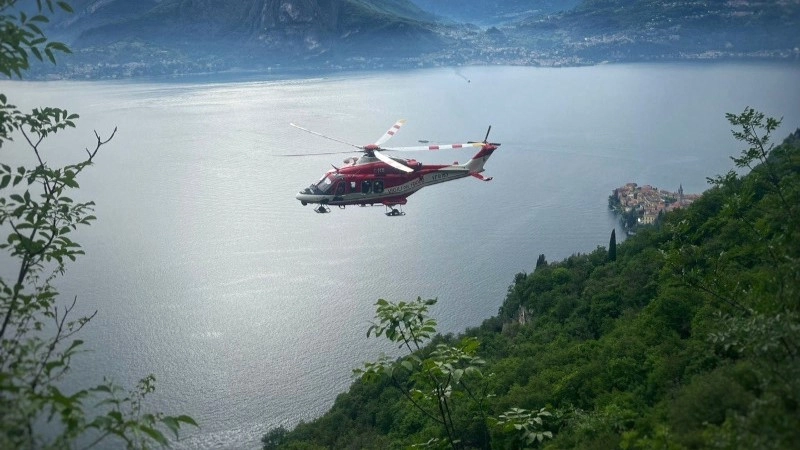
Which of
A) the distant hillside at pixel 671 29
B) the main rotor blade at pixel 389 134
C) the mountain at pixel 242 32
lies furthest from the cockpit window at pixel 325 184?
the mountain at pixel 242 32

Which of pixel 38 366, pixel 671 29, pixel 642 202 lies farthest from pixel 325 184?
pixel 671 29

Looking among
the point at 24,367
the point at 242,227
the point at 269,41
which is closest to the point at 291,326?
the point at 242,227

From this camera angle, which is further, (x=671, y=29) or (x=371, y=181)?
(x=671, y=29)

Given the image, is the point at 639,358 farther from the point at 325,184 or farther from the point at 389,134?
the point at 389,134

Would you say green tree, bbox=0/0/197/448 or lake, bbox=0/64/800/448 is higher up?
green tree, bbox=0/0/197/448

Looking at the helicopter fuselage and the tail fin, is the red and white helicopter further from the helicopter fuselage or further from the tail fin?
the tail fin

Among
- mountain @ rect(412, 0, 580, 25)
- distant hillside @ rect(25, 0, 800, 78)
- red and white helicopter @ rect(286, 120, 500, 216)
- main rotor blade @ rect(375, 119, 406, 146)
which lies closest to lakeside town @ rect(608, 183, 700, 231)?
main rotor blade @ rect(375, 119, 406, 146)

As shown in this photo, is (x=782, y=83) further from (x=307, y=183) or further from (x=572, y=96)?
(x=307, y=183)
